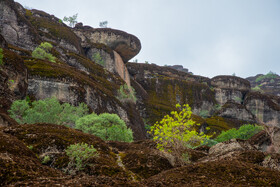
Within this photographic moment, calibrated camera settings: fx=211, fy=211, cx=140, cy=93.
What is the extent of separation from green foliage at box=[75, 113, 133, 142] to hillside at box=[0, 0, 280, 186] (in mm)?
2347

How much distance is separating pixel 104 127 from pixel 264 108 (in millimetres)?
85220

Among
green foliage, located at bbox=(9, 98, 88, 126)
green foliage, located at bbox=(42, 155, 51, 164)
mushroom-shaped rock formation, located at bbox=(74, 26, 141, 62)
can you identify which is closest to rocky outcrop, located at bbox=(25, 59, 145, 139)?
green foliage, located at bbox=(9, 98, 88, 126)

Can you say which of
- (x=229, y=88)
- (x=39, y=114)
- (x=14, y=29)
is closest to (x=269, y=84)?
(x=229, y=88)

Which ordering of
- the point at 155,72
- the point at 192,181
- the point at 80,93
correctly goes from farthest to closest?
the point at 155,72
the point at 80,93
the point at 192,181

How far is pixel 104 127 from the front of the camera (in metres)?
25.8

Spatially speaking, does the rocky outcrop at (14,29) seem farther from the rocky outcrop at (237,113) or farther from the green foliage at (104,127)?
the rocky outcrop at (237,113)

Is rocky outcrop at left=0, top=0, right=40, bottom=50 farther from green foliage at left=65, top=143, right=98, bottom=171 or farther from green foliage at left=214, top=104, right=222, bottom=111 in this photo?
green foliage at left=214, top=104, right=222, bottom=111

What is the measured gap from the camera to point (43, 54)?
48156 millimetres

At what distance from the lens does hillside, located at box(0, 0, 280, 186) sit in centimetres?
893

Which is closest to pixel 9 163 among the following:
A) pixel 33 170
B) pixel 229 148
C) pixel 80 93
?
pixel 33 170

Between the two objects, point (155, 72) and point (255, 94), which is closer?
point (255, 94)

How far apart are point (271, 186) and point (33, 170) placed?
29.3 ft

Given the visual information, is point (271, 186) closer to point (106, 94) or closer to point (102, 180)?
point (102, 180)

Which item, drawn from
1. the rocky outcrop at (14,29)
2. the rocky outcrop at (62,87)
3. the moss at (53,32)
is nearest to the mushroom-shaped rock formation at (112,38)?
the moss at (53,32)
